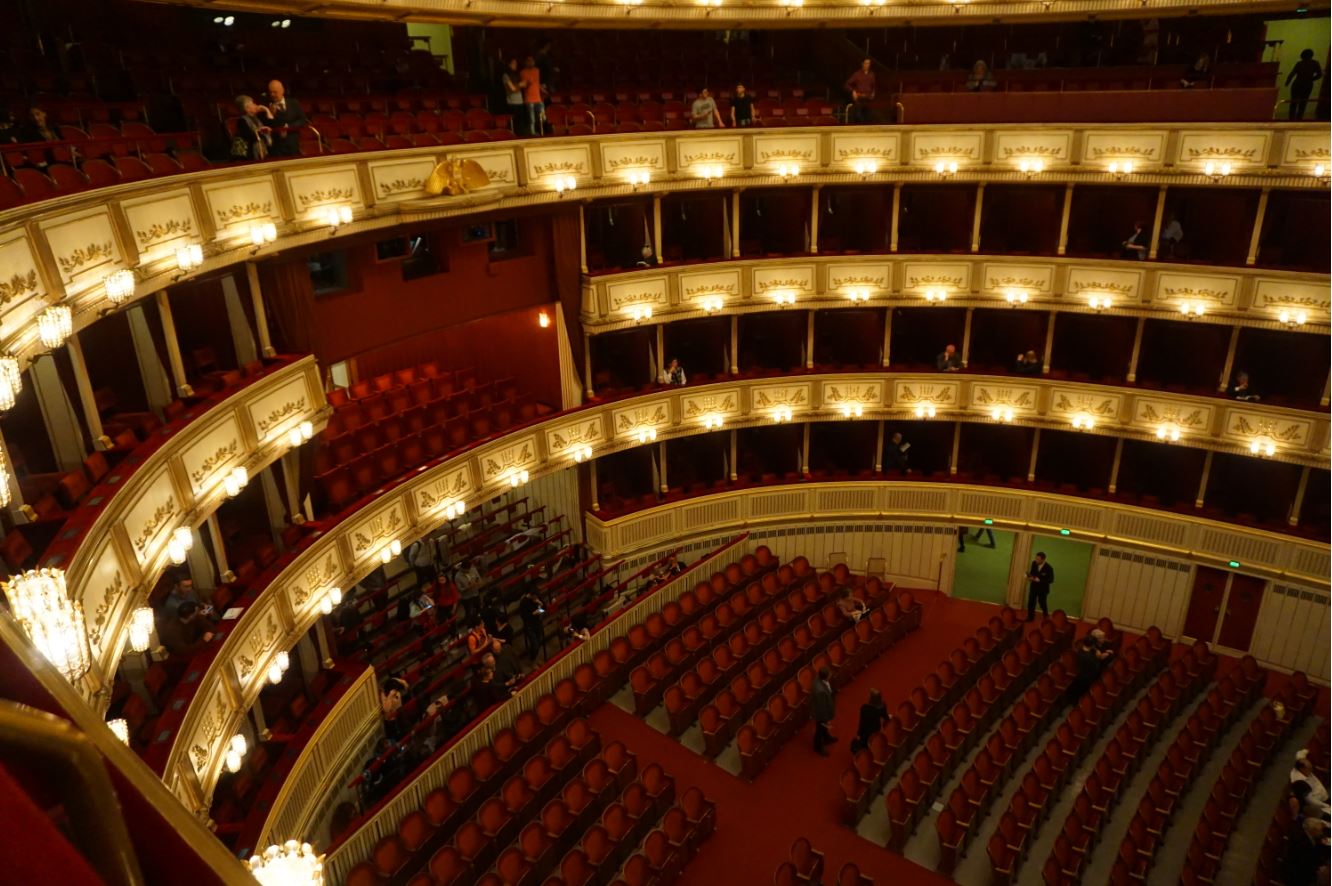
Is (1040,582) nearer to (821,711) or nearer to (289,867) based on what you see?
(821,711)

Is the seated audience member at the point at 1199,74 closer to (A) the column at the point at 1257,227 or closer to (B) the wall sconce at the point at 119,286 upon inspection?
(A) the column at the point at 1257,227

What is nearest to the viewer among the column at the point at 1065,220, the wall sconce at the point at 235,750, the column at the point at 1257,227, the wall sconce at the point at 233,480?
the wall sconce at the point at 235,750

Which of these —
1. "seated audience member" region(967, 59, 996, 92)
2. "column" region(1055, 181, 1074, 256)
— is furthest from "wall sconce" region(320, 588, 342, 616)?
"seated audience member" region(967, 59, 996, 92)

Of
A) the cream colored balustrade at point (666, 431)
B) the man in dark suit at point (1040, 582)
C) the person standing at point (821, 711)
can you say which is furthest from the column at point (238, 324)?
the man in dark suit at point (1040, 582)

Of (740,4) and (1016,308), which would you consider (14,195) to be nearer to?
(740,4)

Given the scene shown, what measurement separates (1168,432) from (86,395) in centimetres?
1354

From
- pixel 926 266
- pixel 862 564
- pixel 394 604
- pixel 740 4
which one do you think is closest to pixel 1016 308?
pixel 926 266

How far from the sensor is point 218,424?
7922 mm

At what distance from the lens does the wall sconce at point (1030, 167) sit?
539 inches

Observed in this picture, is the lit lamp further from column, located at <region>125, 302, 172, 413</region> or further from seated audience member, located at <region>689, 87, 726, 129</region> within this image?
seated audience member, located at <region>689, 87, 726, 129</region>

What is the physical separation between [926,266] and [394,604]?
9.23 meters

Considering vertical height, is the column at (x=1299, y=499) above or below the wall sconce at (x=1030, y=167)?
below

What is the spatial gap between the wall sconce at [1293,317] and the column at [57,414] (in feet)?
46.3

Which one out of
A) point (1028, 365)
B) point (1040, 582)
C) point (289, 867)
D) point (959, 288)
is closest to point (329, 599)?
point (289, 867)
